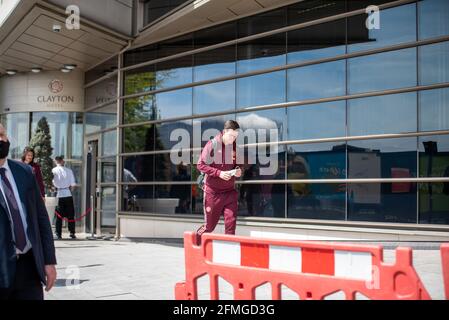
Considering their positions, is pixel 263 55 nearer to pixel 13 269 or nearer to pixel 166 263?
pixel 166 263

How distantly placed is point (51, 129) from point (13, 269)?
13.1 meters

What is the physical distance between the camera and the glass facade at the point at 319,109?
822cm

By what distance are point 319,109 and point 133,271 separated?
4.57m

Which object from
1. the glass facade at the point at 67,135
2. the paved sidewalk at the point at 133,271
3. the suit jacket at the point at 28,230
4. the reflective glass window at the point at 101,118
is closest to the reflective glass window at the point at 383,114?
the paved sidewalk at the point at 133,271

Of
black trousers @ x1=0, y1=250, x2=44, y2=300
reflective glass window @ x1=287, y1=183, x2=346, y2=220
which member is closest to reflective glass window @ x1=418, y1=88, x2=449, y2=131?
reflective glass window @ x1=287, y1=183, x2=346, y2=220

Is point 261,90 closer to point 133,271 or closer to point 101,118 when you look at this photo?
point 133,271

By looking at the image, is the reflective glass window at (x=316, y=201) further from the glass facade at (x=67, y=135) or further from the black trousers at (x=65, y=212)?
the glass facade at (x=67, y=135)

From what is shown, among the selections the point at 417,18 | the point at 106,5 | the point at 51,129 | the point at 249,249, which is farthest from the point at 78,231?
the point at 249,249

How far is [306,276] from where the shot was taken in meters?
3.36

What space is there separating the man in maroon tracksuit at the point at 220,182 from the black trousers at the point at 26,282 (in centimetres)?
354

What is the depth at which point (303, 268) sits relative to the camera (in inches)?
134

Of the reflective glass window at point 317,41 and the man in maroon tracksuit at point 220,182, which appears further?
the reflective glass window at point 317,41

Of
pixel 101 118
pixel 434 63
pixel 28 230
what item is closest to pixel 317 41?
pixel 434 63

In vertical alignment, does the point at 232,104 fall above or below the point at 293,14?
below
